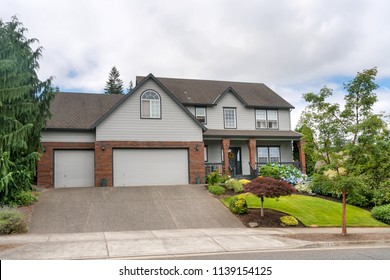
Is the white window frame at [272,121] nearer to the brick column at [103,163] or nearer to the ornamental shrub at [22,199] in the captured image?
the brick column at [103,163]

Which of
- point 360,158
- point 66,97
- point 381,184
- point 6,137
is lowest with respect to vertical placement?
point 381,184

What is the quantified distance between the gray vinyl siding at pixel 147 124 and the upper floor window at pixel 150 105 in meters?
0.21

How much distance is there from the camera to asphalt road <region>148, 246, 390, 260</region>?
9086 mm

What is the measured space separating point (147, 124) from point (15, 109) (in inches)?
327

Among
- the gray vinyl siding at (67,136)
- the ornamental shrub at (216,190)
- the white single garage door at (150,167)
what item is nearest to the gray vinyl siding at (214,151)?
the white single garage door at (150,167)

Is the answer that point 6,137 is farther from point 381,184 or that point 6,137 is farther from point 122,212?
point 381,184

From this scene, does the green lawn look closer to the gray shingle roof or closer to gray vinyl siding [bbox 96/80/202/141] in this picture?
gray vinyl siding [bbox 96/80/202/141]

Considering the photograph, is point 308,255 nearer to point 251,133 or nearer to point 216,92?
point 251,133

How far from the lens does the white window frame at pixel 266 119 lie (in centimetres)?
2847

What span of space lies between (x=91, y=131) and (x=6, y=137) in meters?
8.08

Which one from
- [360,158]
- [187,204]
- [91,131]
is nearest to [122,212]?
[187,204]

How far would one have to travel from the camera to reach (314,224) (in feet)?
51.2

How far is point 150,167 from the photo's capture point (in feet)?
74.6

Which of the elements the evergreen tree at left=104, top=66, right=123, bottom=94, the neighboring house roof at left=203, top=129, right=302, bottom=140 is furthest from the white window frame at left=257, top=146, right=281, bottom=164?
the evergreen tree at left=104, top=66, right=123, bottom=94
